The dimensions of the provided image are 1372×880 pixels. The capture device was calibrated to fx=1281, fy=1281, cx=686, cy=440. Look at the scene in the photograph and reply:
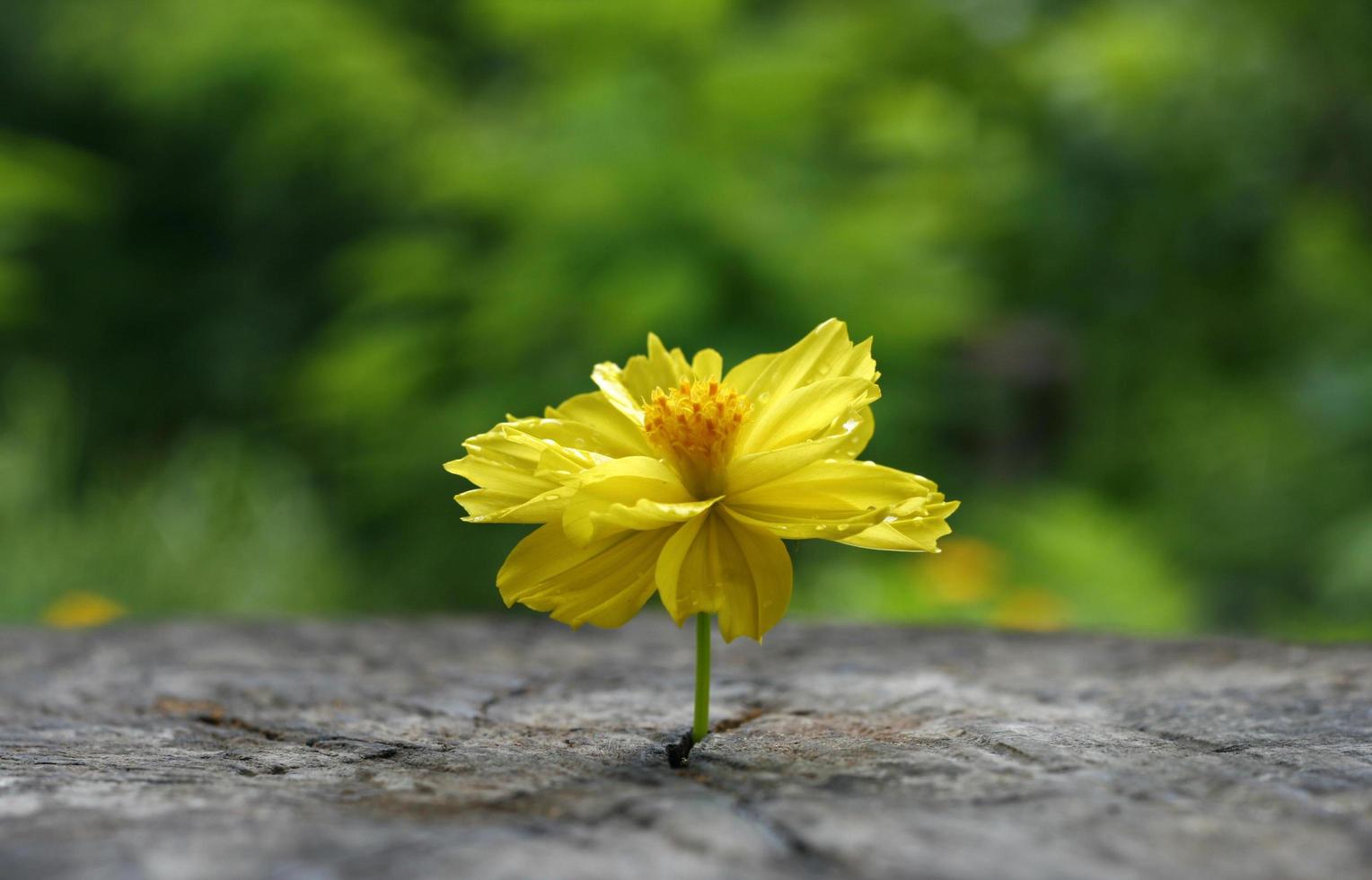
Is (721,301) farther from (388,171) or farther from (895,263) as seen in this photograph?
(388,171)

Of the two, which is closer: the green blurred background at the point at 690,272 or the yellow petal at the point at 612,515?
the yellow petal at the point at 612,515

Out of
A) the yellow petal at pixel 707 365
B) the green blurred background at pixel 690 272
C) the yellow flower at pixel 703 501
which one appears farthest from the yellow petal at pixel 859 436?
the green blurred background at pixel 690 272

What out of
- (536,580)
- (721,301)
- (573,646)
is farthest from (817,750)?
(721,301)

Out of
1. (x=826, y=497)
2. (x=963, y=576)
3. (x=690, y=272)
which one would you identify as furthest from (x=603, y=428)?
(x=690, y=272)

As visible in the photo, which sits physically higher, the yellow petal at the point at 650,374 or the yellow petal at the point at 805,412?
the yellow petal at the point at 650,374

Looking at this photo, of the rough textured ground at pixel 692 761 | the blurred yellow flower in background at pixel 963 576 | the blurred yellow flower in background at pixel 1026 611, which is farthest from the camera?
the blurred yellow flower in background at pixel 963 576

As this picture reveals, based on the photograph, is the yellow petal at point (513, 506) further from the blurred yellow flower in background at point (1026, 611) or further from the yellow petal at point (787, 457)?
the blurred yellow flower in background at point (1026, 611)

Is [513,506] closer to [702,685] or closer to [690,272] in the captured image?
[702,685]
